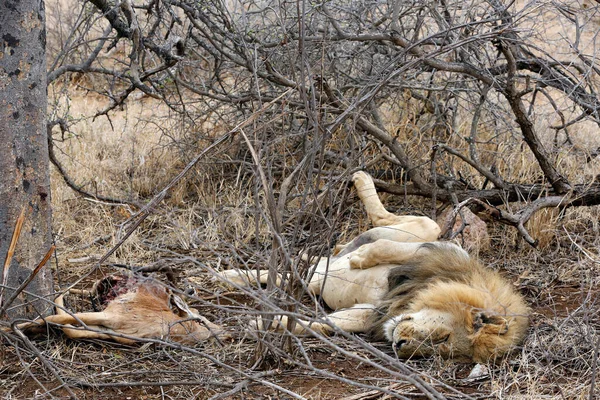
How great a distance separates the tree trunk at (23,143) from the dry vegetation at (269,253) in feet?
0.94

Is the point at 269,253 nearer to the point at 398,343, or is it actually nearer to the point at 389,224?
the point at 389,224

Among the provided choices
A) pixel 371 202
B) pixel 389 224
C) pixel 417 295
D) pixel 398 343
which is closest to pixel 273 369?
pixel 398 343

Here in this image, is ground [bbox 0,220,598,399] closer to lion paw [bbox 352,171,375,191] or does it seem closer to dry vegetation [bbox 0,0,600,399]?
dry vegetation [bbox 0,0,600,399]

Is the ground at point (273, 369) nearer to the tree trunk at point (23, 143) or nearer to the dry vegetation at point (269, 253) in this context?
the dry vegetation at point (269, 253)

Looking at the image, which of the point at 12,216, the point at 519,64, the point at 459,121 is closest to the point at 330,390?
the point at 12,216

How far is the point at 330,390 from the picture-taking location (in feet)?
10.9

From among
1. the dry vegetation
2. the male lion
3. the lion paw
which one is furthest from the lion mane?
the lion paw

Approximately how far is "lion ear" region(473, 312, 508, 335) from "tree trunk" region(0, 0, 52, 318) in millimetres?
2047

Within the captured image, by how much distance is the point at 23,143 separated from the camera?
3510mm

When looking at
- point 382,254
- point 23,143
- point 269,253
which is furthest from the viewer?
point 269,253

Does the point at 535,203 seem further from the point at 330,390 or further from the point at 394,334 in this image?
the point at 330,390

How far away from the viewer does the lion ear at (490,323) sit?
3.55 meters

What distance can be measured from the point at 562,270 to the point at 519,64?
5.11 ft

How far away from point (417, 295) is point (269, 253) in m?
1.00
